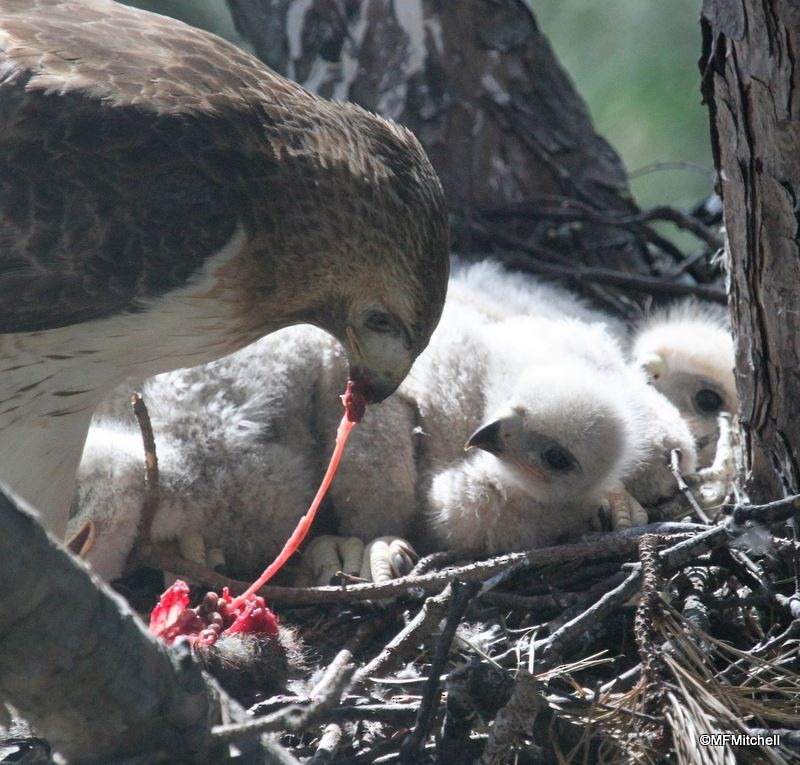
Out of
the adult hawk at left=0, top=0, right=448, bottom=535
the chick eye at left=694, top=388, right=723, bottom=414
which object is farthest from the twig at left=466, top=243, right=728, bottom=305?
the adult hawk at left=0, top=0, right=448, bottom=535

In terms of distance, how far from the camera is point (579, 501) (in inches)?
135

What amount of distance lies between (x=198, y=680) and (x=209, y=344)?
→ 4.20 ft

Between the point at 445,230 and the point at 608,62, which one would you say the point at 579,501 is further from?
the point at 608,62

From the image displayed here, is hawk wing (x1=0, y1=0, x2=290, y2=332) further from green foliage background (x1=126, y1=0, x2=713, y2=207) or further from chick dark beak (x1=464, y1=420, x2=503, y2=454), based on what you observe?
green foliage background (x1=126, y1=0, x2=713, y2=207)

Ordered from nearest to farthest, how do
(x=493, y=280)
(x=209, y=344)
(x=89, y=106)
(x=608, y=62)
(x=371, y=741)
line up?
(x=371, y=741)
(x=89, y=106)
(x=209, y=344)
(x=493, y=280)
(x=608, y=62)

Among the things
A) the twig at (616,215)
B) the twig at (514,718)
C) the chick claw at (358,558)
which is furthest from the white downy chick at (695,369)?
the twig at (514,718)

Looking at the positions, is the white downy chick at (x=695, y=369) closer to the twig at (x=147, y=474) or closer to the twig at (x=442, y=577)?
the twig at (x=442, y=577)

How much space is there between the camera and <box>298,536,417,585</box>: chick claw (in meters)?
3.26

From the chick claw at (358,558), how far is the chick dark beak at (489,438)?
0.39m

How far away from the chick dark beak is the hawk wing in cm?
101

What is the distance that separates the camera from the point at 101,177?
8.45 ft

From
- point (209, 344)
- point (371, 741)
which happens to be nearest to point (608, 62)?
point (209, 344)

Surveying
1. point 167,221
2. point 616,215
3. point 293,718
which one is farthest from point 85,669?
point 616,215

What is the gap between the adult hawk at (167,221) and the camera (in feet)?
8.45
